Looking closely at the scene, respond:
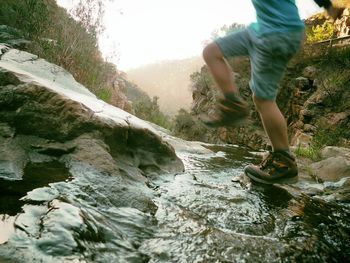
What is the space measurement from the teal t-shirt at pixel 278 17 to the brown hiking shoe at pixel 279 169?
34.4 inches

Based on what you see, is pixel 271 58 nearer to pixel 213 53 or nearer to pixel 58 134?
pixel 213 53

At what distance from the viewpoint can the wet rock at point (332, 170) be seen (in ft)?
11.9

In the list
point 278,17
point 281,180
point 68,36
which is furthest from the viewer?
point 68,36

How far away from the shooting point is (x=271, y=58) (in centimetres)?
211

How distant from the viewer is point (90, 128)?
2.29 m

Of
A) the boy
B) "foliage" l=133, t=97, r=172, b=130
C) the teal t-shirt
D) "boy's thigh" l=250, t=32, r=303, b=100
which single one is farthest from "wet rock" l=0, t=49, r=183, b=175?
"foliage" l=133, t=97, r=172, b=130

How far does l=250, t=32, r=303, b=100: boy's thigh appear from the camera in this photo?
6.85ft

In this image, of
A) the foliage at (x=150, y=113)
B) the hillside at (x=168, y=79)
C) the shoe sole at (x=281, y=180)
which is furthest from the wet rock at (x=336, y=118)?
the hillside at (x=168, y=79)

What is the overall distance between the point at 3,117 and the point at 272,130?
1.80 metres

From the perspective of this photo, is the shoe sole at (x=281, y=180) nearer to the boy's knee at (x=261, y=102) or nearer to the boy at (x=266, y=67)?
the boy at (x=266, y=67)

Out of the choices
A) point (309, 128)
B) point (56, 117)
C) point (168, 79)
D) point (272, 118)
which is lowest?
point (309, 128)

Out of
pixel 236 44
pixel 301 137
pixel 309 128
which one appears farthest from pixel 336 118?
pixel 236 44

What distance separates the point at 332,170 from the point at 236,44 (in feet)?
7.42

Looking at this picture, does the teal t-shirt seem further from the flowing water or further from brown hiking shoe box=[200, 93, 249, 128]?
the flowing water
